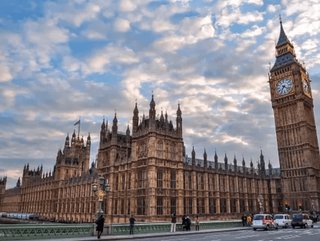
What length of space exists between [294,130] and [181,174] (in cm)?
4429

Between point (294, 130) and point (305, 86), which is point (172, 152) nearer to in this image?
point (294, 130)

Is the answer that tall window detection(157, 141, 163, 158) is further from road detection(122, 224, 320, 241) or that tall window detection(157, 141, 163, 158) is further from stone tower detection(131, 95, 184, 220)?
road detection(122, 224, 320, 241)

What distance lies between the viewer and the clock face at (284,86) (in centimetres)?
8769

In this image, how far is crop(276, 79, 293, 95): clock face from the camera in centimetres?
8769

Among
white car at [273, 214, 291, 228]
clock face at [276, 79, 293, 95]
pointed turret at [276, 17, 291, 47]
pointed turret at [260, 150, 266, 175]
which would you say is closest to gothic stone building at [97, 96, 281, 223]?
white car at [273, 214, 291, 228]

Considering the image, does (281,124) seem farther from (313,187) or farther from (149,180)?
(149,180)

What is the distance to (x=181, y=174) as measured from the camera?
5578cm

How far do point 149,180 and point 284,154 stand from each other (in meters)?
48.9

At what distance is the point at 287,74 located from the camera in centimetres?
8906

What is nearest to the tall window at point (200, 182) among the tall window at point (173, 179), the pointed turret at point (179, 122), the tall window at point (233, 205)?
the tall window at point (173, 179)

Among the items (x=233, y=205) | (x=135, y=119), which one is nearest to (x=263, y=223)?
(x=135, y=119)

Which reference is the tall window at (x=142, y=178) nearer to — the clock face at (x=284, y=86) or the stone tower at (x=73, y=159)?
the stone tower at (x=73, y=159)

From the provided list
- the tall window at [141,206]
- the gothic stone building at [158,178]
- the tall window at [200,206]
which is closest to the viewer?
the tall window at [141,206]

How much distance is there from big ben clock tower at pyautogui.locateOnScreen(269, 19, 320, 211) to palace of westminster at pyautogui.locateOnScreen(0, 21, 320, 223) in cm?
24
